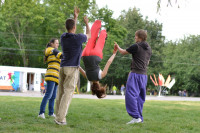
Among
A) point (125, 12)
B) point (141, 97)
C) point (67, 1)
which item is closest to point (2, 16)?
point (67, 1)

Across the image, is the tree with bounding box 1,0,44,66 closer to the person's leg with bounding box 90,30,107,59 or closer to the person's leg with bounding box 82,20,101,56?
the person's leg with bounding box 82,20,101,56

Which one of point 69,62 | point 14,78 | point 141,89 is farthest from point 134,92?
point 14,78

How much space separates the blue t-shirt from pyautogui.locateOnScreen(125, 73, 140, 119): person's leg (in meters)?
1.32

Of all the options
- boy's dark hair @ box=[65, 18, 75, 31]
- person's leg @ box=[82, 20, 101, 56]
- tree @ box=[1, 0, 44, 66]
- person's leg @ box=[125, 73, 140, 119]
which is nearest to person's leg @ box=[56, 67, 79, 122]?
person's leg @ box=[82, 20, 101, 56]

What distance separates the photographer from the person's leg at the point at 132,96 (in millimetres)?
6104

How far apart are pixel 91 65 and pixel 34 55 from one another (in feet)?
138

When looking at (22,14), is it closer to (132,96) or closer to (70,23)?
(70,23)

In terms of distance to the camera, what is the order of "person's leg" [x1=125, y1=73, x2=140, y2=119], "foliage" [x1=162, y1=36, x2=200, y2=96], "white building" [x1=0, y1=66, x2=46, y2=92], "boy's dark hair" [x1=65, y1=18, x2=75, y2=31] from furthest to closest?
"foliage" [x1=162, y1=36, x2=200, y2=96], "white building" [x1=0, y1=66, x2=46, y2=92], "person's leg" [x1=125, y1=73, x2=140, y2=119], "boy's dark hair" [x1=65, y1=18, x2=75, y2=31]

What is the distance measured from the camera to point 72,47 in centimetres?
559

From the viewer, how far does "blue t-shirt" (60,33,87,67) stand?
5.56m

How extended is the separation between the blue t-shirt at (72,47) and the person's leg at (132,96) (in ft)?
4.34

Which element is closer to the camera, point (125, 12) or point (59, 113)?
point (59, 113)

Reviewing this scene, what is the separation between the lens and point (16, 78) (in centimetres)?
3025

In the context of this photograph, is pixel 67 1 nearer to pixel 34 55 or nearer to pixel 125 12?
pixel 34 55
